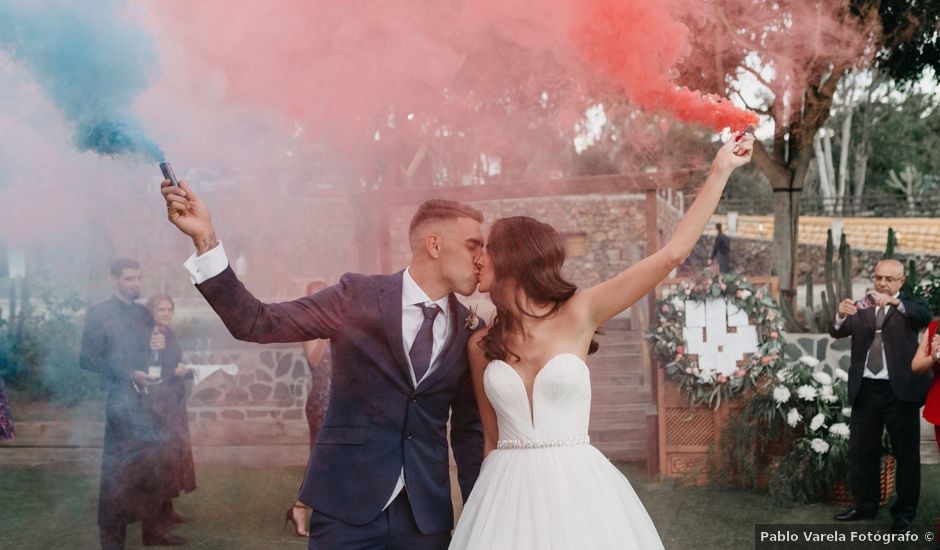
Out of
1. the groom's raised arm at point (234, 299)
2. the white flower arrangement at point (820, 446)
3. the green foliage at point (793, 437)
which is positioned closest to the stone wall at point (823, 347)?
the green foliage at point (793, 437)

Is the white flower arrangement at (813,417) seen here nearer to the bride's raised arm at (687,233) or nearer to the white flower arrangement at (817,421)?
the white flower arrangement at (817,421)

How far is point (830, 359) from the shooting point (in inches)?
360

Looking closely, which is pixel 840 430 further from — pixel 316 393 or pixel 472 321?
pixel 472 321

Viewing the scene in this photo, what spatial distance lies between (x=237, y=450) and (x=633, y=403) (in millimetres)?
4193

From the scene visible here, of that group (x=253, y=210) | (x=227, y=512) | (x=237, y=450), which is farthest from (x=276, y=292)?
(x=227, y=512)

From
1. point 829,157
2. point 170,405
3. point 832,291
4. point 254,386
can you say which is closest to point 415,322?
point 170,405

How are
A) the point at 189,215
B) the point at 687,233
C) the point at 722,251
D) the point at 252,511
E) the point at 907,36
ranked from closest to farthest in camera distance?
the point at 189,215 < the point at 687,233 < the point at 252,511 < the point at 907,36 < the point at 722,251

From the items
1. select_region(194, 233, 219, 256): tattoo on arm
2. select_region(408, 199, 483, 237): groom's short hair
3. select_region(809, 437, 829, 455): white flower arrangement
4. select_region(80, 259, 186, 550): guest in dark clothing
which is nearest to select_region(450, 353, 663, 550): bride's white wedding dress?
select_region(408, 199, 483, 237): groom's short hair

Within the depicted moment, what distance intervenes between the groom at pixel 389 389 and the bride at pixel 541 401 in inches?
4.8

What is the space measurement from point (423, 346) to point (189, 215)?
838 millimetres

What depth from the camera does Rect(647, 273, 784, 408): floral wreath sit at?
23.1ft

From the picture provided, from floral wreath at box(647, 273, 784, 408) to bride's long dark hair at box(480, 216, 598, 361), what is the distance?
14.7 ft

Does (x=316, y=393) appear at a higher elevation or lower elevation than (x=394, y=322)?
lower

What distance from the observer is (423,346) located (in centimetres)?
287
